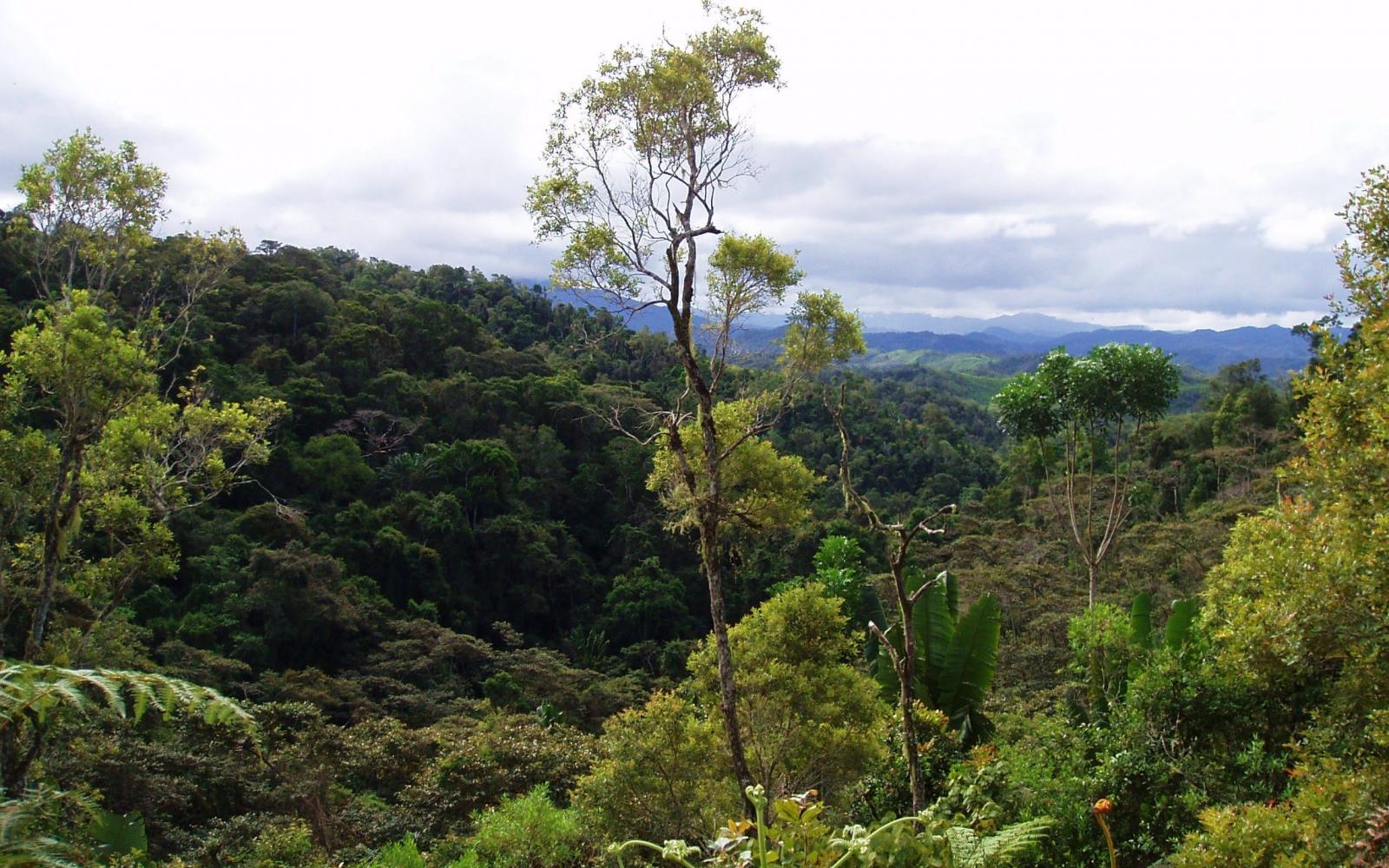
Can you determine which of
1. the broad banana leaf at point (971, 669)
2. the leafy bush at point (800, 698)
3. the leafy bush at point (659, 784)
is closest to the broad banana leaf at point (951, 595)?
the broad banana leaf at point (971, 669)

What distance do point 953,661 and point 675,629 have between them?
58.5ft

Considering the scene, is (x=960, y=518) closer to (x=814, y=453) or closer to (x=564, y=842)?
(x=814, y=453)

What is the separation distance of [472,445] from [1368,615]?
27.4m

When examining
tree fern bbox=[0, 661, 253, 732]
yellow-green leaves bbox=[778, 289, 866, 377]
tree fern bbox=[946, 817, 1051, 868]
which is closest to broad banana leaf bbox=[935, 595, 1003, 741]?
yellow-green leaves bbox=[778, 289, 866, 377]

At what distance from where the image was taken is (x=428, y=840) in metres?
10.6

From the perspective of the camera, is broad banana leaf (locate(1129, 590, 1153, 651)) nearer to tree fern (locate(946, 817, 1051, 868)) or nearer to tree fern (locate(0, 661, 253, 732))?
tree fern (locate(946, 817, 1051, 868))

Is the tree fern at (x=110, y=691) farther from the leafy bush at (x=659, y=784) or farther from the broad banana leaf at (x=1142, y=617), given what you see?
the broad banana leaf at (x=1142, y=617)

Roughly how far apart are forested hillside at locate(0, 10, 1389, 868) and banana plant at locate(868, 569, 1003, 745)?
0.04m

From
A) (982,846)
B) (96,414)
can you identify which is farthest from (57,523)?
(982,846)

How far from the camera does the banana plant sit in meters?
9.58

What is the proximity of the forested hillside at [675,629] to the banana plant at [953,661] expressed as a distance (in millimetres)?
41

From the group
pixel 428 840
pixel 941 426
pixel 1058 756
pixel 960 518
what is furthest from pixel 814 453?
pixel 1058 756

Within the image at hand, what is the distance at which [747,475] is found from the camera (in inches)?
324

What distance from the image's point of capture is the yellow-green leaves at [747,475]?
8047mm
